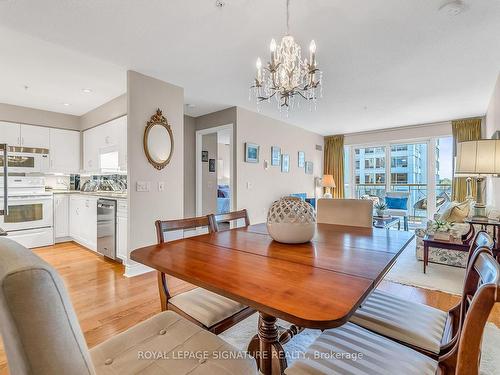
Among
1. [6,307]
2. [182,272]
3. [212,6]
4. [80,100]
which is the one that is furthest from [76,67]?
[6,307]

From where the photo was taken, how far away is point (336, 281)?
2.92ft

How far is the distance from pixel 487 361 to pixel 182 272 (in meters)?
1.90

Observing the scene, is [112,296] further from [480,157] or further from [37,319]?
[480,157]

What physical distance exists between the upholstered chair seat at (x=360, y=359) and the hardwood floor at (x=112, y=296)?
1556 millimetres

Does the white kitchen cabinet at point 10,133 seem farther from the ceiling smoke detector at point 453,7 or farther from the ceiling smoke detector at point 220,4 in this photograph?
the ceiling smoke detector at point 453,7

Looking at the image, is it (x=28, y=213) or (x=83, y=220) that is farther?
(x=83, y=220)

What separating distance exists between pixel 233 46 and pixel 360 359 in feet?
8.56

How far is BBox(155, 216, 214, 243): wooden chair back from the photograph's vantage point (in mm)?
1466

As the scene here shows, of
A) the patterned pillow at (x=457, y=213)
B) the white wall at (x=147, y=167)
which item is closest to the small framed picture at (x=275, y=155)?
the white wall at (x=147, y=167)

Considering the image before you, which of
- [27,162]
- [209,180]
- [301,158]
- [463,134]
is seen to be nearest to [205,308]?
[209,180]

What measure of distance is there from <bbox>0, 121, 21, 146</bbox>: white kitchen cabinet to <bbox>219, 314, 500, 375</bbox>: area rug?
4.68m

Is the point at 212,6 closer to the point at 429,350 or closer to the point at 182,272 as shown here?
the point at 182,272

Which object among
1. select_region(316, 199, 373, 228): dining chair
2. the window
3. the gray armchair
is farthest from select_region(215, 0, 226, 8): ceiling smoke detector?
the window

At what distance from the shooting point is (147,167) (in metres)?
3.13
